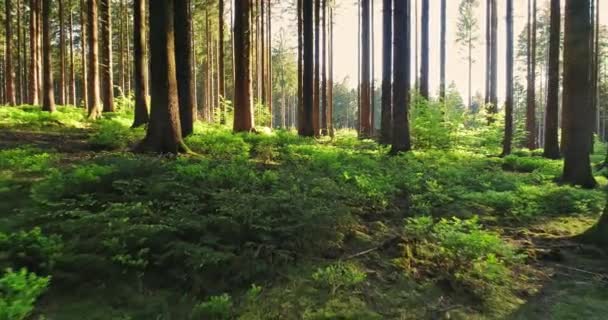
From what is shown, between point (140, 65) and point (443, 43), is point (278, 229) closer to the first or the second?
point (140, 65)

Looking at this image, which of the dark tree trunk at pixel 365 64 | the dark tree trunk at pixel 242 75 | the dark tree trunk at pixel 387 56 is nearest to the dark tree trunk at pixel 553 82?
the dark tree trunk at pixel 387 56

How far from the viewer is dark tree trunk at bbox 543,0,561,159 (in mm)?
14508

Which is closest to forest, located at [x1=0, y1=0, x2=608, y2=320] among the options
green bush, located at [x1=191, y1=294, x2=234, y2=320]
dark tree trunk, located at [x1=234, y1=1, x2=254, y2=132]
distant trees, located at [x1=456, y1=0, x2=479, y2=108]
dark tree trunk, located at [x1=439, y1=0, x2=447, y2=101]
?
green bush, located at [x1=191, y1=294, x2=234, y2=320]

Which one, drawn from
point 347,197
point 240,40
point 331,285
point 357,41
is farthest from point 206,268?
point 357,41

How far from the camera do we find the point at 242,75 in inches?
610

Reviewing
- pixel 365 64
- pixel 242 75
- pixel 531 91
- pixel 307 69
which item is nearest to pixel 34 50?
pixel 242 75

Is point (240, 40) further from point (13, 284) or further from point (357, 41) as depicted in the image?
point (357, 41)

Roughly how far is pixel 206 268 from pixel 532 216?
19.9 ft

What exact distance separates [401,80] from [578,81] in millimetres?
4929

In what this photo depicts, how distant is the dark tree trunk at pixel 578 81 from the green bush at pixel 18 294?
9963 mm

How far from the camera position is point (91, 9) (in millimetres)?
16734

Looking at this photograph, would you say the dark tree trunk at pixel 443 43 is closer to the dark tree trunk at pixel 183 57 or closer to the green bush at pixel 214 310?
the dark tree trunk at pixel 183 57

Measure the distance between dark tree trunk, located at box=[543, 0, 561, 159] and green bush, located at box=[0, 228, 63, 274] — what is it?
16278mm

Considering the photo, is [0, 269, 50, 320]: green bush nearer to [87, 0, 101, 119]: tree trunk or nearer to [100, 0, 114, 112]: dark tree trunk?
[100, 0, 114, 112]: dark tree trunk
